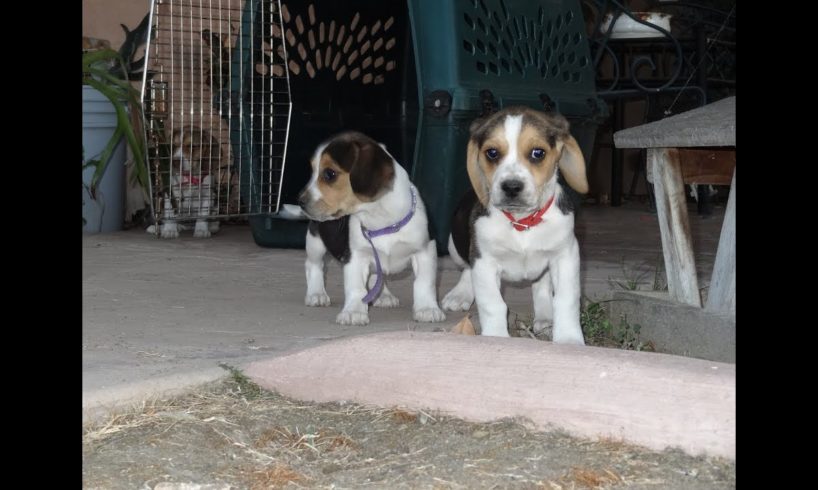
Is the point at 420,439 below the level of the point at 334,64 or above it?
below

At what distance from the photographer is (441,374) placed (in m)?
3.04

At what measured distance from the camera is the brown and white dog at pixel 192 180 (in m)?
7.04

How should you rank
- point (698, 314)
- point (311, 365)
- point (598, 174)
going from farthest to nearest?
1. point (598, 174)
2. point (698, 314)
3. point (311, 365)

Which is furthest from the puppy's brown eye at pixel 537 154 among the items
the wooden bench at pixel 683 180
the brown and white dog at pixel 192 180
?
the brown and white dog at pixel 192 180

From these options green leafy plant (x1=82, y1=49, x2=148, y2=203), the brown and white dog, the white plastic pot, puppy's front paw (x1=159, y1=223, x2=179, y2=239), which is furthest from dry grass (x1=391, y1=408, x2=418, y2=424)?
the white plastic pot

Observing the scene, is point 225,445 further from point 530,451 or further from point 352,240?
point 352,240

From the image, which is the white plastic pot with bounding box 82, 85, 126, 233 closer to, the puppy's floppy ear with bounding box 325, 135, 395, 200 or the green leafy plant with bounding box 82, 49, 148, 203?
the green leafy plant with bounding box 82, 49, 148, 203

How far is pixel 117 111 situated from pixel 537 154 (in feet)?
Result: 13.7

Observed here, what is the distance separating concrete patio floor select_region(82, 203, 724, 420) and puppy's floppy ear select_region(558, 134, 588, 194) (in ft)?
2.65

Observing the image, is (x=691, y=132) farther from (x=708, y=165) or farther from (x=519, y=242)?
(x=519, y=242)
